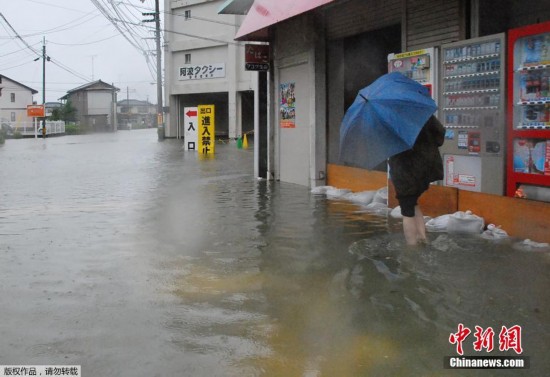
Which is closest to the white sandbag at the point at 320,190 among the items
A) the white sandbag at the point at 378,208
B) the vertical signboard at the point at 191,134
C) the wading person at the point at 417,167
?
the white sandbag at the point at 378,208

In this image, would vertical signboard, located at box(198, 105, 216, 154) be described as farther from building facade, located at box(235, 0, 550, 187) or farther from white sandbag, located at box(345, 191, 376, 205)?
white sandbag, located at box(345, 191, 376, 205)

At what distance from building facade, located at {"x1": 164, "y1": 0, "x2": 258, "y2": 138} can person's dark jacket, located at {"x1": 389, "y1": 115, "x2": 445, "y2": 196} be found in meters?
34.6

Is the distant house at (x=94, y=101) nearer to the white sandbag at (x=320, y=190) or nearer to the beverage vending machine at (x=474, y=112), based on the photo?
the white sandbag at (x=320, y=190)

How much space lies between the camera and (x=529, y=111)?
6.39 metres

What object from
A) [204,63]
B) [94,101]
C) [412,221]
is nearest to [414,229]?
[412,221]

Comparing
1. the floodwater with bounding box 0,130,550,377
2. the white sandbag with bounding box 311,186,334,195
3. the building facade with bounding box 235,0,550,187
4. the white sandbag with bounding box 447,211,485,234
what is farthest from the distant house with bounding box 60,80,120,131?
the white sandbag with bounding box 447,211,485,234

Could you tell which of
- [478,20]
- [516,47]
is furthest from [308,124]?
[516,47]

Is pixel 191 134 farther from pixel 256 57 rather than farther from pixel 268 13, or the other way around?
pixel 268 13

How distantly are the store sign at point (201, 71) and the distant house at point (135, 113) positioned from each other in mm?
49291

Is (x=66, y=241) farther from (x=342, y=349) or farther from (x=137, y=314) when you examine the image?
(x=342, y=349)

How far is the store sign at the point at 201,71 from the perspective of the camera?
42031mm

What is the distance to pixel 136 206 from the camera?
970cm

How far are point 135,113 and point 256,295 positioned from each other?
10932cm

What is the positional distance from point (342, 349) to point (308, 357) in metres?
0.24
